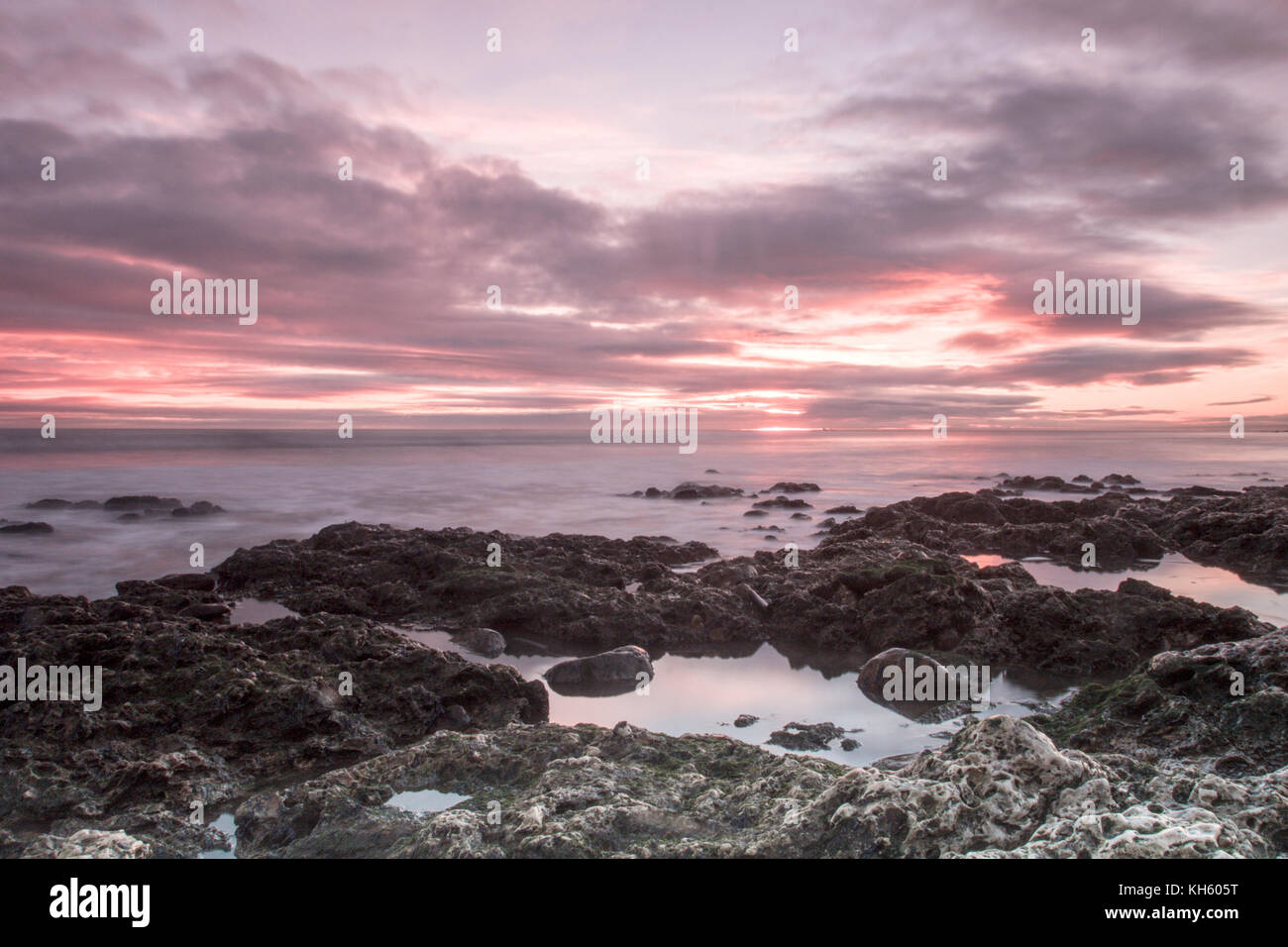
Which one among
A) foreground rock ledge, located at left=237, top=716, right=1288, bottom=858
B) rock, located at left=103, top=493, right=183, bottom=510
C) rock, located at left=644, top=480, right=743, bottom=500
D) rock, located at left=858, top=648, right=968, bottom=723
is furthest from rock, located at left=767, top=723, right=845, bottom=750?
rock, located at left=103, top=493, right=183, bottom=510

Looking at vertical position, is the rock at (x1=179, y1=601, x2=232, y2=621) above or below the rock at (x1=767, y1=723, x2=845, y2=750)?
above

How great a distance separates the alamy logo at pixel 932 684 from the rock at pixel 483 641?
13.9ft

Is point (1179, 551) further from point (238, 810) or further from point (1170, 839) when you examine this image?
point (238, 810)

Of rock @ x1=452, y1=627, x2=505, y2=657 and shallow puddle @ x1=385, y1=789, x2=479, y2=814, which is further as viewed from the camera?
rock @ x1=452, y1=627, x2=505, y2=657

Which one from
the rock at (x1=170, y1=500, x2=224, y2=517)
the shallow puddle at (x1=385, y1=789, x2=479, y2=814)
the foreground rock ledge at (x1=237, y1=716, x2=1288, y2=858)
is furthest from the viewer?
the rock at (x1=170, y1=500, x2=224, y2=517)

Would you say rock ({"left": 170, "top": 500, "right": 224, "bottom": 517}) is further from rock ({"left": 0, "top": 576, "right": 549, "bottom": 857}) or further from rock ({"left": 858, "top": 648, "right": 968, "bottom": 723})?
rock ({"left": 858, "top": 648, "right": 968, "bottom": 723})

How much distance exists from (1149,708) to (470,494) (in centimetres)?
2566

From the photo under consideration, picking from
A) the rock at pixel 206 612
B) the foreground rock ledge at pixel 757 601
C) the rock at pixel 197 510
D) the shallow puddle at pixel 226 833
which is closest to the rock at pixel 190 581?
the foreground rock ledge at pixel 757 601

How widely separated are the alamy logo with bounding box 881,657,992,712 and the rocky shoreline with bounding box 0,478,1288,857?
263mm

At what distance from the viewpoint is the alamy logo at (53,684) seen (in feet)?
18.3

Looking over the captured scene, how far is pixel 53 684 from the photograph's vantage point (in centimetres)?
581

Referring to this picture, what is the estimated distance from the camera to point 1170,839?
3014 mm

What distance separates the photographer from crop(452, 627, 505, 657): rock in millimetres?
8578
